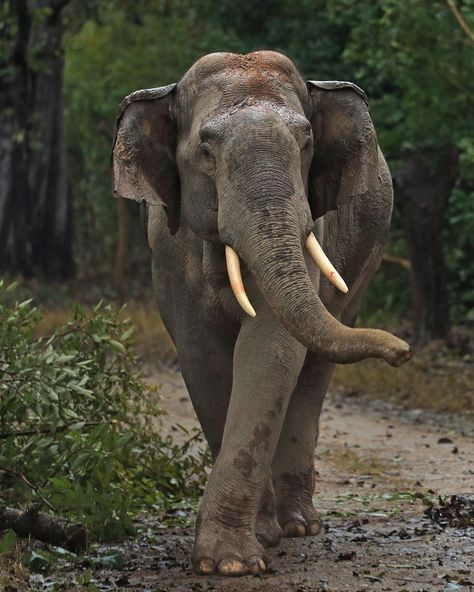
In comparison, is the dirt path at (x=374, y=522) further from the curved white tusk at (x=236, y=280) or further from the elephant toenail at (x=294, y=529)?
the curved white tusk at (x=236, y=280)

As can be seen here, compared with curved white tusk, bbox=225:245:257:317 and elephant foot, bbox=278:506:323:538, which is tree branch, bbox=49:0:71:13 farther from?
curved white tusk, bbox=225:245:257:317

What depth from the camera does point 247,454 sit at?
6.77 metres

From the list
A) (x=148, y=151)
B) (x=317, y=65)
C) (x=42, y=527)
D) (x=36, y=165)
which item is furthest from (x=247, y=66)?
(x=36, y=165)

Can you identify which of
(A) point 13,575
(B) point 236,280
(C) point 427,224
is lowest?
(A) point 13,575

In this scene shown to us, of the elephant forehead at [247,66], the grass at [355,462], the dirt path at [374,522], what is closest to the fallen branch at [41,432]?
the dirt path at [374,522]

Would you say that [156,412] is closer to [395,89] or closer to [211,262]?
[211,262]

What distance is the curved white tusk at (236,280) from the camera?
650 centimetres

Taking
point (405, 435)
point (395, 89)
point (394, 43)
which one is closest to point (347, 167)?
point (405, 435)

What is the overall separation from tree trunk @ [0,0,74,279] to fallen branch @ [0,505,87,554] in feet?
52.4

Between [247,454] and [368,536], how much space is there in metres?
1.41

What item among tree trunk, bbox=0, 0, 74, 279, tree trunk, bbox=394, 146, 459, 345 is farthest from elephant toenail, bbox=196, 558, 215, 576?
tree trunk, bbox=0, 0, 74, 279

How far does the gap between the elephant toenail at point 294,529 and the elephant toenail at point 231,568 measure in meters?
1.38

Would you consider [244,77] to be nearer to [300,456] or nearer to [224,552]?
[224,552]

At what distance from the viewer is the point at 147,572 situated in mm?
7023
